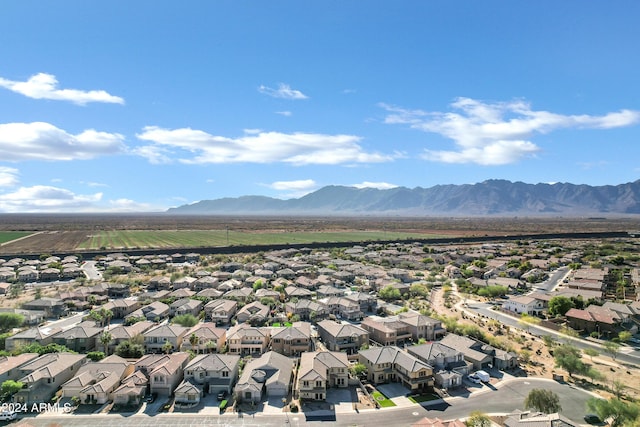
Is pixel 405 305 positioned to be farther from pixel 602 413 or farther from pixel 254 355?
pixel 602 413

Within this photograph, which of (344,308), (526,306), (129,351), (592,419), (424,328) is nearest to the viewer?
(592,419)

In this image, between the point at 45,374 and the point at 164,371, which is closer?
the point at 45,374

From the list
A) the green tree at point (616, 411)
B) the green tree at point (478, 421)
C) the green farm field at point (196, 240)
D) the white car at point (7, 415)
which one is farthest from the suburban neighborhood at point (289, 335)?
the green farm field at point (196, 240)

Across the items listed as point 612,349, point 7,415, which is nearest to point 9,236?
point 7,415

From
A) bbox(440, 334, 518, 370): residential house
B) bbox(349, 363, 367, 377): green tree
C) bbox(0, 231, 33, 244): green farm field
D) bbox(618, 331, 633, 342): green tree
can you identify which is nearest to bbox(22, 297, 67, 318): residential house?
bbox(349, 363, 367, 377): green tree

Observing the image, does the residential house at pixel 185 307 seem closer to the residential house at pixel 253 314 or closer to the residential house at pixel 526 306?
the residential house at pixel 253 314

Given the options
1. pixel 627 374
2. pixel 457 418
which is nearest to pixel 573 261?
pixel 627 374

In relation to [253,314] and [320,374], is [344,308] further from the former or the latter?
[320,374]
